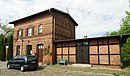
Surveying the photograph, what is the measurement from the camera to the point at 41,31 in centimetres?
2155

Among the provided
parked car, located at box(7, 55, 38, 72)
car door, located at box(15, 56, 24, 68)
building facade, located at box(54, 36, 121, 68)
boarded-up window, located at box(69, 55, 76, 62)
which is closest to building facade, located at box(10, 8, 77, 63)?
building facade, located at box(54, 36, 121, 68)

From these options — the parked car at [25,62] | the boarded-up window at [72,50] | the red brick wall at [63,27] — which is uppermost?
the red brick wall at [63,27]

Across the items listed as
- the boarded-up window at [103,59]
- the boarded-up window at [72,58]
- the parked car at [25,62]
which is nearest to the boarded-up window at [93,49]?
the boarded-up window at [103,59]

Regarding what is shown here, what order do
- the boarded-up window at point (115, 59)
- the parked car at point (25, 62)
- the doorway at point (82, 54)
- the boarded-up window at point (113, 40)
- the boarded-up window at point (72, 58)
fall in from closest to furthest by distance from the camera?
the boarded-up window at point (115, 59) → the boarded-up window at point (113, 40) → the parked car at point (25, 62) → the doorway at point (82, 54) → the boarded-up window at point (72, 58)

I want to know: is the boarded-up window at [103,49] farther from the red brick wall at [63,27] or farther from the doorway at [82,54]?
the red brick wall at [63,27]

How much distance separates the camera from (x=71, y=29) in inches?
993

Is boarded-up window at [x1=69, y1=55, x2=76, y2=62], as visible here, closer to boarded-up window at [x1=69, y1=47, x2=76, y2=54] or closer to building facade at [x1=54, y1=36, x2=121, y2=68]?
building facade at [x1=54, y1=36, x2=121, y2=68]

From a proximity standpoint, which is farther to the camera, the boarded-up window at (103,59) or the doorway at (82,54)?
the doorway at (82,54)

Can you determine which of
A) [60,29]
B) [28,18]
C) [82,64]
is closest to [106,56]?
[82,64]

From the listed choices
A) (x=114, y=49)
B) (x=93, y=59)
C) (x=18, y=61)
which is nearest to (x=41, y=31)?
(x=18, y=61)

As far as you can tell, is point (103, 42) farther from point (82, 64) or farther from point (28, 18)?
point (28, 18)

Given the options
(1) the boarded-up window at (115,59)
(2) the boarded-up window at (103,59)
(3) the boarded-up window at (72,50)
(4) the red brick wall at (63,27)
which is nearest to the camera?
(1) the boarded-up window at (115,59)

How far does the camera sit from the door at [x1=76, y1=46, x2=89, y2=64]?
17.2 metres

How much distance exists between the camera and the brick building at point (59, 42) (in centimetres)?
1560
